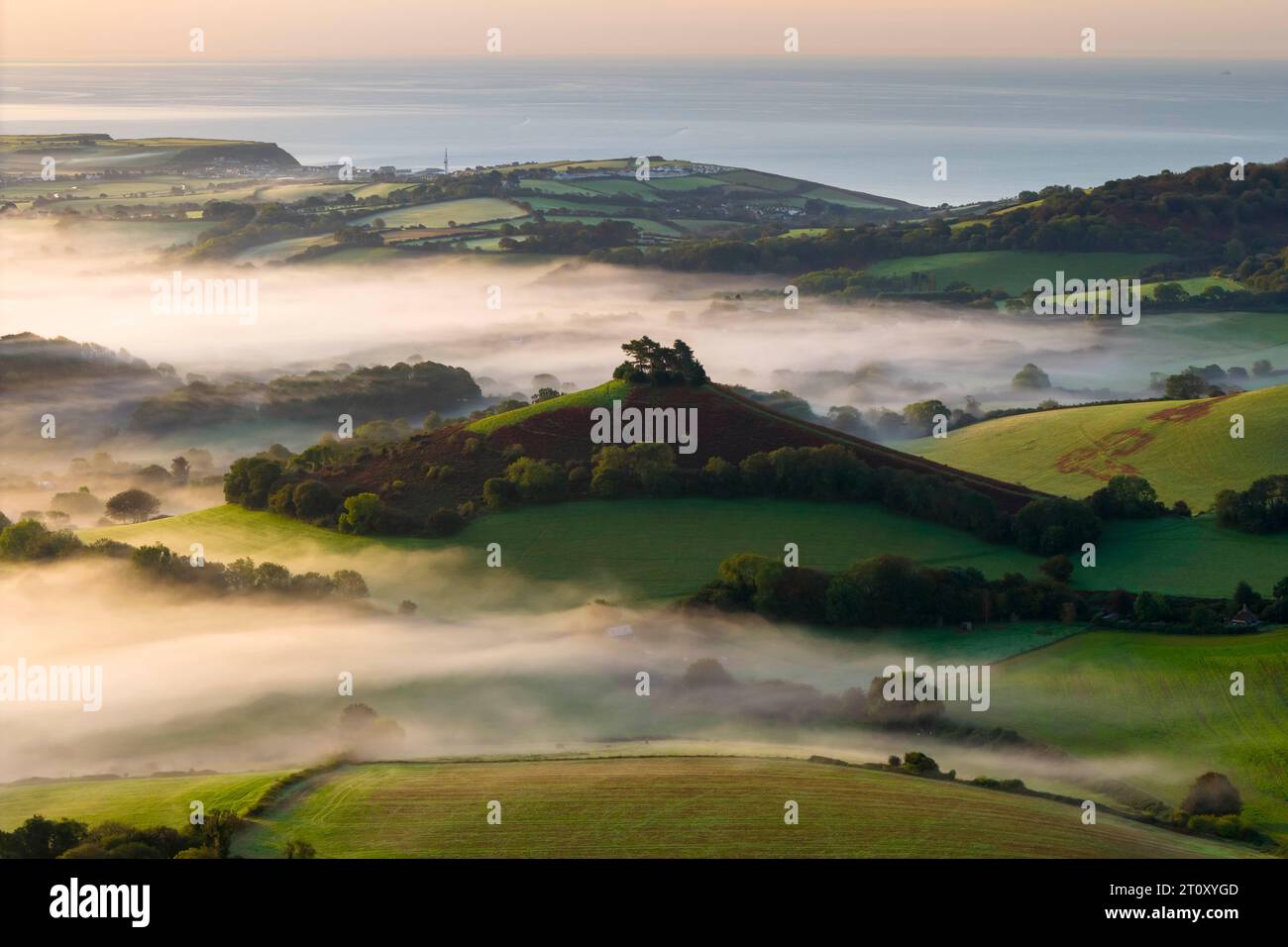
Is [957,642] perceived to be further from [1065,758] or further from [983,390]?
[983,390]

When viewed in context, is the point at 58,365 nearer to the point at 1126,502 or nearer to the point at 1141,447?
the point at 1141,447

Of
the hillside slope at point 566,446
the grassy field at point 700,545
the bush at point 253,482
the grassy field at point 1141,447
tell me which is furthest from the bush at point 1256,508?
the bush at point 253,482

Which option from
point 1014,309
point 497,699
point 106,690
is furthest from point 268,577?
point 1014,309

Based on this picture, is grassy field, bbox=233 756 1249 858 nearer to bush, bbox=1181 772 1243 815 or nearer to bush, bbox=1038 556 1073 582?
A: bush, bbox=1181 772 1243 815

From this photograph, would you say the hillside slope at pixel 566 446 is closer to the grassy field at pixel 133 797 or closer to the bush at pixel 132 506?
the bush at pixel 132 506

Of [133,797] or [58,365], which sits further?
[58,365]

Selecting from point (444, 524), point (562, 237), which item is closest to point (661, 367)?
point (444, 524)

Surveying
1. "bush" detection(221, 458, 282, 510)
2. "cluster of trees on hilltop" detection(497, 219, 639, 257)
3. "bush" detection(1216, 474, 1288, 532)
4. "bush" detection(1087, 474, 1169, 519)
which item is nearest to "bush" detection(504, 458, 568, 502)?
"bush" detection(221, 458, 282, 510)
